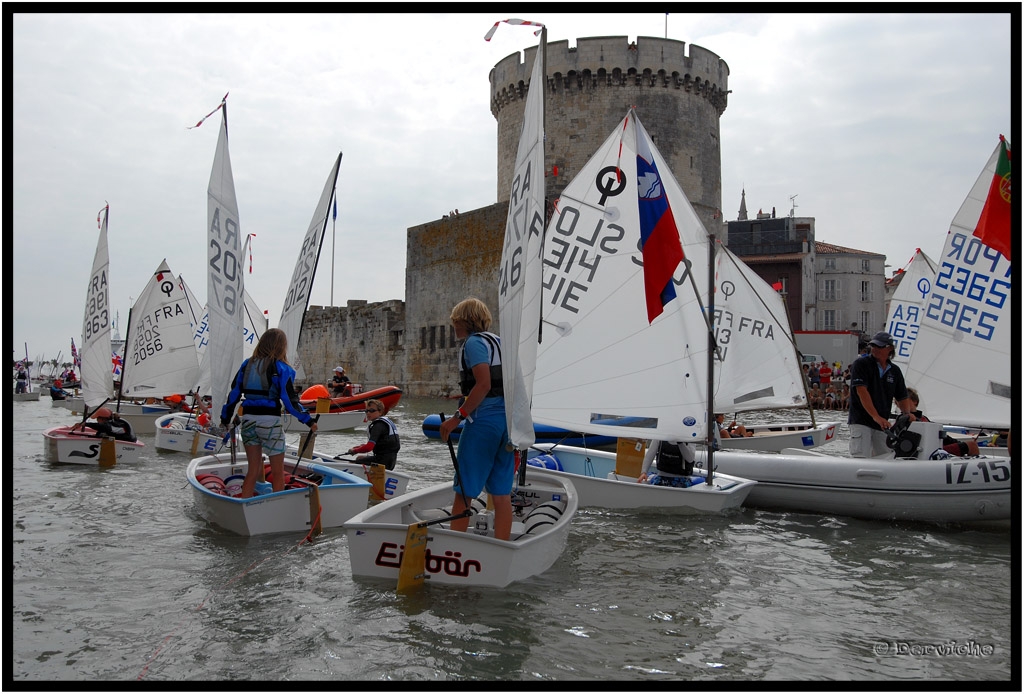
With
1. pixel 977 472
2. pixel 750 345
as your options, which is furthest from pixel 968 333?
pixel 750 345

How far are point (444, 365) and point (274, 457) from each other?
88.8 ft

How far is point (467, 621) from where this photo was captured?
4.28 metres

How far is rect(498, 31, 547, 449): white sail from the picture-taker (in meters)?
4.70

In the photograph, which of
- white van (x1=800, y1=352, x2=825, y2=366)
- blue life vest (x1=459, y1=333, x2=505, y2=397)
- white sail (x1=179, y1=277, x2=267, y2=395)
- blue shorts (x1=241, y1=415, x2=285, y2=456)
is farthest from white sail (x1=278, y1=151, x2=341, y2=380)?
white van (x1=800, y1=352, x2=825, y2=366)

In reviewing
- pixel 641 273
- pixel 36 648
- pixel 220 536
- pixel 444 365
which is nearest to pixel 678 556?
pixel 641 273

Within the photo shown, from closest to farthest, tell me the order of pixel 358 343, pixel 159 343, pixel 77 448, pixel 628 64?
pixel 77 448
pixel 159 343
pixel 628 64
pixel 358 343

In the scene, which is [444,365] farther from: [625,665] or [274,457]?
→ [625,665]

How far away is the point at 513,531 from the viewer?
5.58 m

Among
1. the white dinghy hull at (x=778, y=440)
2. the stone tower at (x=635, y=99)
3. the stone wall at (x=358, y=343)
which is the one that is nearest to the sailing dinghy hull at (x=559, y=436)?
the white dinghy hull at (x=778, y=440)

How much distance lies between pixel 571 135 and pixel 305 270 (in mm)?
25948

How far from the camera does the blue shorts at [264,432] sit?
243 inches

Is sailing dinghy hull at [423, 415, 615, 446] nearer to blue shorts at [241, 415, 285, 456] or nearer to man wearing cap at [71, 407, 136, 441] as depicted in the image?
man wearing cap at [71, 407, 136, 441]

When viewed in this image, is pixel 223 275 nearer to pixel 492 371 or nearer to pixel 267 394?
pixel 267 394

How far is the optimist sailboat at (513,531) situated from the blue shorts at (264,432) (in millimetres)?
1382
